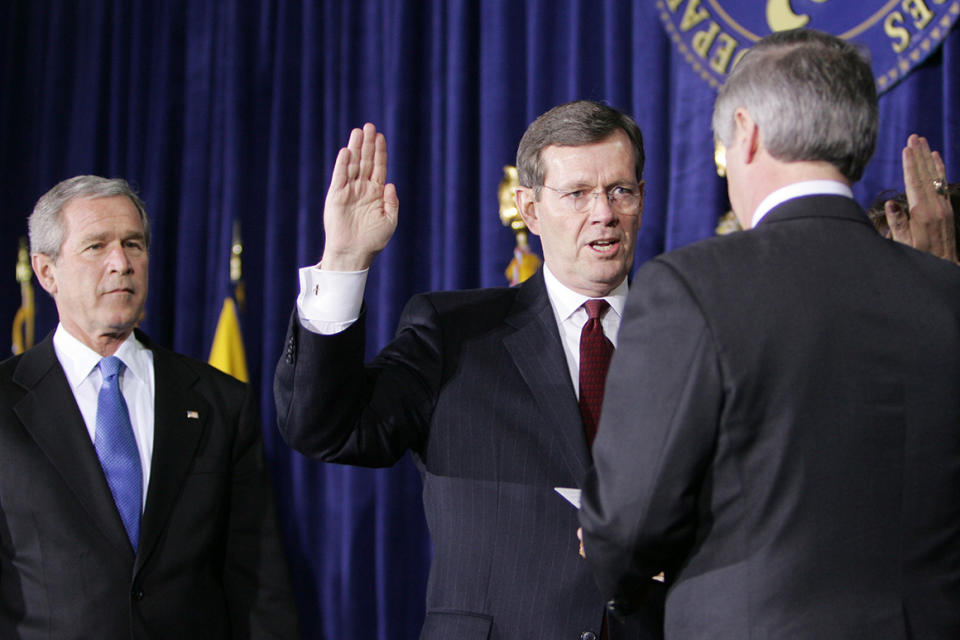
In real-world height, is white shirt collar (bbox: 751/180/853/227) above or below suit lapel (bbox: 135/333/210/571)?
above

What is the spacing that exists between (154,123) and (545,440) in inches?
101

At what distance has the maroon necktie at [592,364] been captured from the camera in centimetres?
164

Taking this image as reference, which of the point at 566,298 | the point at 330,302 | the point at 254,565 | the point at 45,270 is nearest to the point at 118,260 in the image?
the point at 45,270

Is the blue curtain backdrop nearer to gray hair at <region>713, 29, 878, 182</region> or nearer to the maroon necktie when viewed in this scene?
the maroon necktie

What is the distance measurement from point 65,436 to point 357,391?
73cm

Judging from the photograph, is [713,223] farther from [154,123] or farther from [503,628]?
[154,123]

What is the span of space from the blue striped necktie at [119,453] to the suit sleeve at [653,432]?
1.16 m

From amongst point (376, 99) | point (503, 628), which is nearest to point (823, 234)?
point (503, 628)

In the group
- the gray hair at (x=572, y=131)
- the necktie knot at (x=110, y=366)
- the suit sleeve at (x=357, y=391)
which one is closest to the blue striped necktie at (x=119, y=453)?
the necktie knot at (x=110, y=366)

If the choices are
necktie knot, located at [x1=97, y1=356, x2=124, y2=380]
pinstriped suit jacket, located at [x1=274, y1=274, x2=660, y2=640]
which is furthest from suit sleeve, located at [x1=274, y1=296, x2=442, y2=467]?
necktie knot, located at [x1=97, y1=356, x2=124, y2=380]

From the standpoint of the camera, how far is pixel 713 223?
2.56 metres

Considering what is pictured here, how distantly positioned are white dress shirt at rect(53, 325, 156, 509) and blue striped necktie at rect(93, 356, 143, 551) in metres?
0.02

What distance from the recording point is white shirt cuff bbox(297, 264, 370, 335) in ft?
5.19

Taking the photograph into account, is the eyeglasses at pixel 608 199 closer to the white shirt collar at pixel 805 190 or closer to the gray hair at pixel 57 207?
the white shirt collar at pixel 805 190
